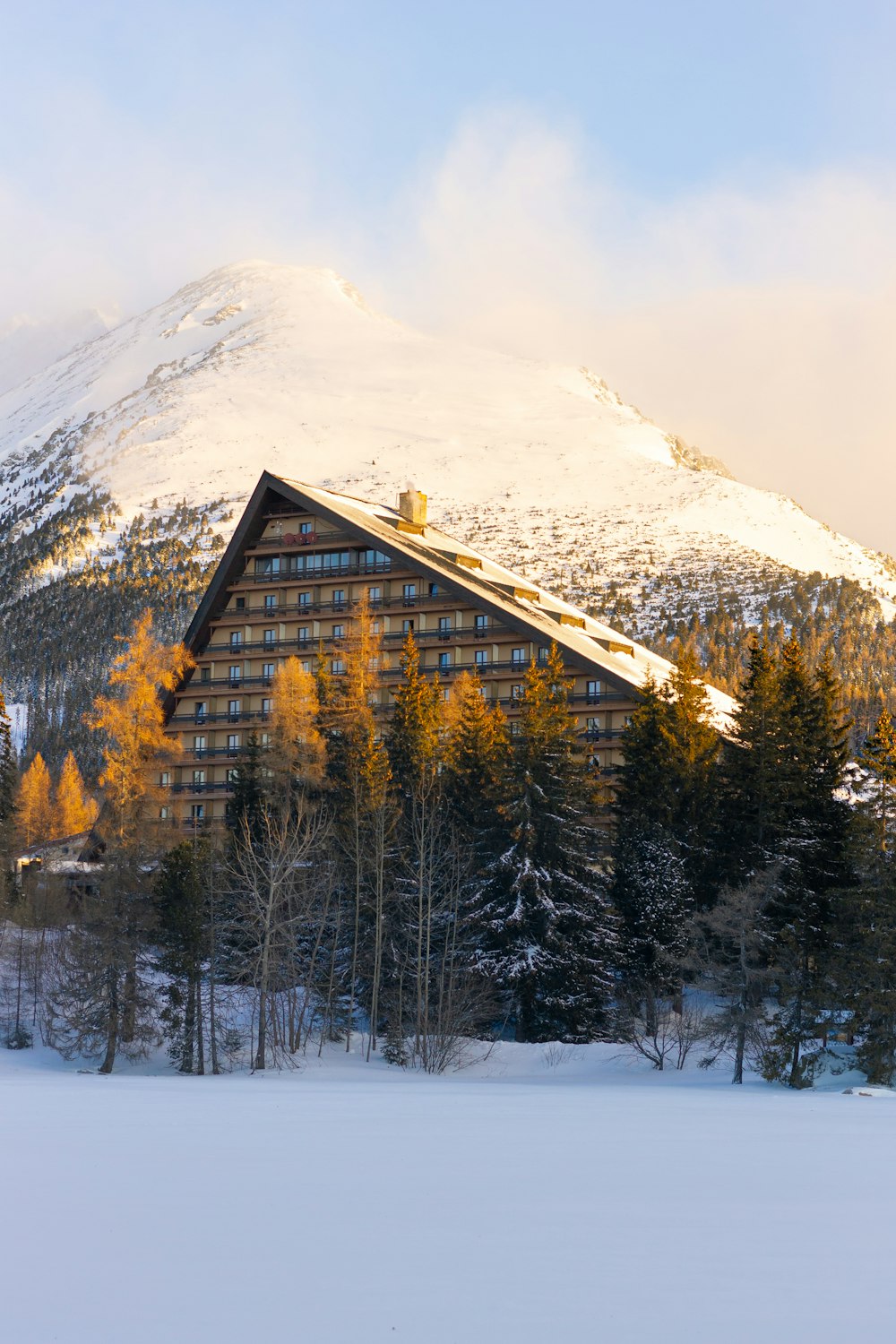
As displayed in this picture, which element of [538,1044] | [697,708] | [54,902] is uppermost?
[697,708]

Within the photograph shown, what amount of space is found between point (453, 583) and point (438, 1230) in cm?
6235

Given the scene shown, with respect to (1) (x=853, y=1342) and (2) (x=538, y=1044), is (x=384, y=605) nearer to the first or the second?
(2) (x=538, y=1044)

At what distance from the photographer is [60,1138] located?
1931 cm

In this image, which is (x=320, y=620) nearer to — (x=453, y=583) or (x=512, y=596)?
(x=453, y=583)

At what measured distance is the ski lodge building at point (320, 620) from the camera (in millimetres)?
75062

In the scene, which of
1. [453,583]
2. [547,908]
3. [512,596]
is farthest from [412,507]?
[547,908]

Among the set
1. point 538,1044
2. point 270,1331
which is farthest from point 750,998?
point 270,1331

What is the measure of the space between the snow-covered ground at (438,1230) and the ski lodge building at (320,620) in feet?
170

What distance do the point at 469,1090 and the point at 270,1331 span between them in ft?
88.8

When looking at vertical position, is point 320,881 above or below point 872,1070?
above

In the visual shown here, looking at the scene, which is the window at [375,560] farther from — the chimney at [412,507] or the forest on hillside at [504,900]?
the forest on hillside at [504,900]

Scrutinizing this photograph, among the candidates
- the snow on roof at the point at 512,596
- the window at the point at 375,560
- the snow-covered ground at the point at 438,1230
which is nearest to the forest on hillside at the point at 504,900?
the snow on roof at the point at 512,596

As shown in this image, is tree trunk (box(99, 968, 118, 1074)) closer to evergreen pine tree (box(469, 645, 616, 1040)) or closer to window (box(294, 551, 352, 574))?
evergreen pine tree (box(469, 645, 616, 1040))

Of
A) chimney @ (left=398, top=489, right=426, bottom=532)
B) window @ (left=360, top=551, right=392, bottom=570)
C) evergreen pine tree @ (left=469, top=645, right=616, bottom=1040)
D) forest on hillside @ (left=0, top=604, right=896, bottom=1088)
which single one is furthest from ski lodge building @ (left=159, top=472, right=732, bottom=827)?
evergreen pine tree @ (left=469, top=645, right=616, bottom=1040)
